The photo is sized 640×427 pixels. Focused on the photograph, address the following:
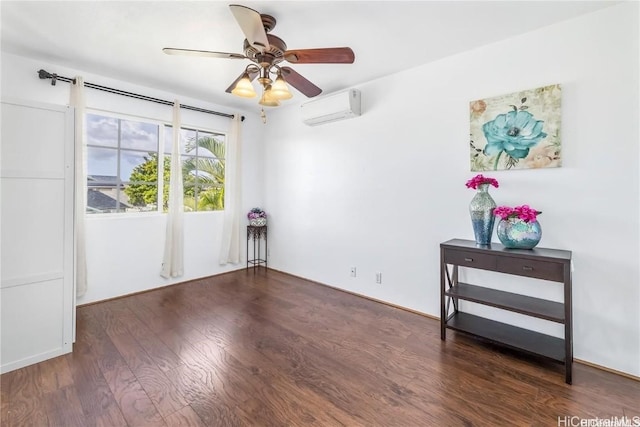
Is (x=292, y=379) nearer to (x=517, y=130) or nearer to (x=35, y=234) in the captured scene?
(x=35, y=234)

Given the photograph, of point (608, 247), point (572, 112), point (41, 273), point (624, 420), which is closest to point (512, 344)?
point (624, 420)

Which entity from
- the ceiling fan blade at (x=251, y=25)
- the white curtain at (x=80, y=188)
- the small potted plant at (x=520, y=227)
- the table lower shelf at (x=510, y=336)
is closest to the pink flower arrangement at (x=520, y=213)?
the small potted plant at (x=520, y=227)

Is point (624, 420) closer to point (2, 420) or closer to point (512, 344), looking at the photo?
point (512, 344)

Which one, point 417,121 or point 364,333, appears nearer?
point 364,333

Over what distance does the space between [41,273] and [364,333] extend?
259 cm

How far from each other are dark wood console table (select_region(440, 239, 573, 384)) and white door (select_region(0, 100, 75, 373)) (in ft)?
9.95

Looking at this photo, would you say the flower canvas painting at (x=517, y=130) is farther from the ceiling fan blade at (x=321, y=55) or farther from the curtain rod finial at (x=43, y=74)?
the curtain rod finial at (x=43, y=74)

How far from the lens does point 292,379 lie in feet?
6.19

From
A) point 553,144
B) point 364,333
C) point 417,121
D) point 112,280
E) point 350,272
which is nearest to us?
point 553,144

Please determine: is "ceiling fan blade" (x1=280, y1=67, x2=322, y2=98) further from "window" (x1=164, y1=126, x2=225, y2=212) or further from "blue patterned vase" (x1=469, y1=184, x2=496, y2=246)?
"window" (x1=164, y1=126, x2=225, y2=212)

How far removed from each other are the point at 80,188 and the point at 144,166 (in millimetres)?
752

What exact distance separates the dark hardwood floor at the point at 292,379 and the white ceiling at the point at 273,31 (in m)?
2.47

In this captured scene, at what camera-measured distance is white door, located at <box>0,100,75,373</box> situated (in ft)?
6.37

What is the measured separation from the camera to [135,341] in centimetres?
235
